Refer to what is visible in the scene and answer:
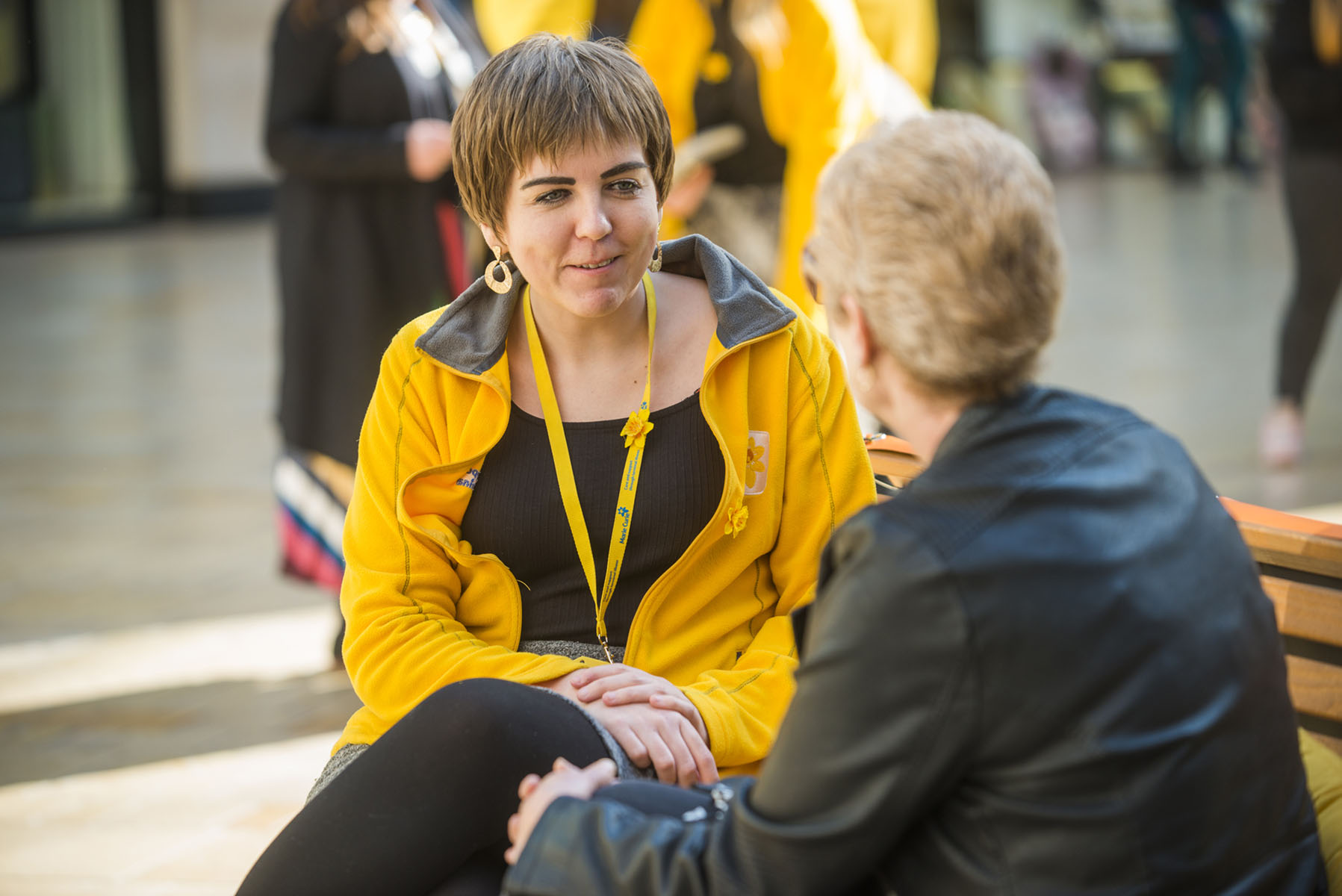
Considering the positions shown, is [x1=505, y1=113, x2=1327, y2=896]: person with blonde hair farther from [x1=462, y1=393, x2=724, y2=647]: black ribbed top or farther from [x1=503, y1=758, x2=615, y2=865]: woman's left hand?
[x1=462, y1=393, x2=724, y2=647]: black ribbed top

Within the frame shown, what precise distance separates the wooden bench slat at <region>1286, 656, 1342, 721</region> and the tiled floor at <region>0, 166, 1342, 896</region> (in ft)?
6.60

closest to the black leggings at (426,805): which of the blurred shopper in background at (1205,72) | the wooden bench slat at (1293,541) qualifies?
the wooden bench slat at (1293,541)

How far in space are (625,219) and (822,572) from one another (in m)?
0.81

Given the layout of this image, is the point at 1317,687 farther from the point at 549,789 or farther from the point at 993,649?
the point at 549,789

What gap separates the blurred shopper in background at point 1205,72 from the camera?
59.4 feet

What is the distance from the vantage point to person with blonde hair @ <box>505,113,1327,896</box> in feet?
4.20

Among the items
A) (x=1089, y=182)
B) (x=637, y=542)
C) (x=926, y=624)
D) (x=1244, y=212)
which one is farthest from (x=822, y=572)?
(x=1089, y=182)

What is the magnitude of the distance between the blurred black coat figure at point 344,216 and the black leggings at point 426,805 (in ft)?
8.32

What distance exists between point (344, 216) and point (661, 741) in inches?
107

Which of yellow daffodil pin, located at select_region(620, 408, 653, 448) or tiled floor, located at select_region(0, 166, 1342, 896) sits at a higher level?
yellow daffodil pin, located at select_region(620, 408, 653, 448)

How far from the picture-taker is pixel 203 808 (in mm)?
3338

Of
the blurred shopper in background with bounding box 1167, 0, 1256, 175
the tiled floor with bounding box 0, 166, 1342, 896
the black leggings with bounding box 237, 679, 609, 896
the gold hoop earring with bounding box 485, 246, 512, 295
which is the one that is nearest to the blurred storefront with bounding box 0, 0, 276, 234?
the tiled floor with bounding box 0, 166, 1342, 896

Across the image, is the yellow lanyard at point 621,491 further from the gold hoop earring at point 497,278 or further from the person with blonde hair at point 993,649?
the person with blonde hair at point 993,649

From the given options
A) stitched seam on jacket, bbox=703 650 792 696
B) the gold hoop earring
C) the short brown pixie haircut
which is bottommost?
stitched seam on jacket, bbox=703 650 792 696
